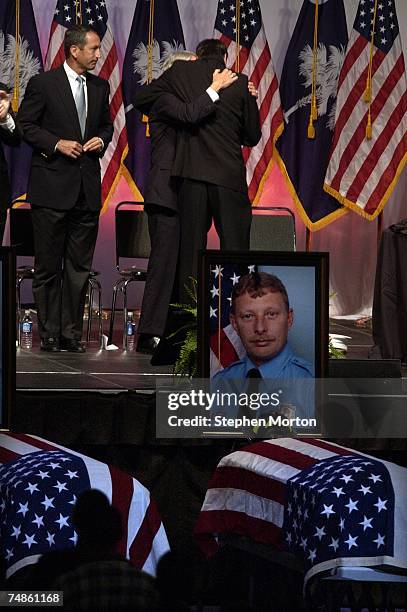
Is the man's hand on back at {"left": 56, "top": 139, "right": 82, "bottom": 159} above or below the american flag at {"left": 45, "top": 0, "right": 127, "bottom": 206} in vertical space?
below

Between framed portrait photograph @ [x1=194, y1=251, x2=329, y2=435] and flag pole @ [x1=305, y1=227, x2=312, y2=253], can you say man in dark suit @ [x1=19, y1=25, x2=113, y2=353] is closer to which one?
framed portrait photograph @ [x1=194, y1=251, x2=329, y2=435]

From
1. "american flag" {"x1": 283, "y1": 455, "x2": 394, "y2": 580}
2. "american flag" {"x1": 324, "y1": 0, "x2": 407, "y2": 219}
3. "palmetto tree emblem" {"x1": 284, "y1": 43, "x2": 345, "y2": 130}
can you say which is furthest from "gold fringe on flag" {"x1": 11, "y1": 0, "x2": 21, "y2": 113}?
"american flag" {"x1": 283, "y1": 455, "x2": 394, "y2": 580}

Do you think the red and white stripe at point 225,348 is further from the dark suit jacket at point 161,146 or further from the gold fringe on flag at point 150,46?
the gold fringe on flag at point 150,46

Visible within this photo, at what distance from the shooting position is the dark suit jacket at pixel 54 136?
655 cm

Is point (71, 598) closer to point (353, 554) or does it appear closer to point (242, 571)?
point (353, 554)

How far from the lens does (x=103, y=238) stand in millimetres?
10523

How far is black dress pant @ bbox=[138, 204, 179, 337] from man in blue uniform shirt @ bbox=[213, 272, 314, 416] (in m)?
3.04

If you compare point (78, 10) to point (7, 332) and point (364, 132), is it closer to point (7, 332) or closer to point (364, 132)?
point (364, 132)

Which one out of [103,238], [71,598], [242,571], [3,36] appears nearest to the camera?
[71,598]

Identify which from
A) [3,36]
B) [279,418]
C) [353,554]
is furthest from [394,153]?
[353,554]

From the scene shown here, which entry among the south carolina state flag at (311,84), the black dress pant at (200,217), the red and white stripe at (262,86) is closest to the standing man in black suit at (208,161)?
the black dress pant at (200,217)

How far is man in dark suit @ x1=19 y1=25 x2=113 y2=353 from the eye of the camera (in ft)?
21.5

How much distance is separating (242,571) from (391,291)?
3782 millimetres

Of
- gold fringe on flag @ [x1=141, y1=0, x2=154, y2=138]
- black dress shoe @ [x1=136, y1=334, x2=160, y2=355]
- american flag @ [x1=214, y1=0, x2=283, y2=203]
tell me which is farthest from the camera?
american flag @ [x1=214, y1=0, x2=283, y2=203]
